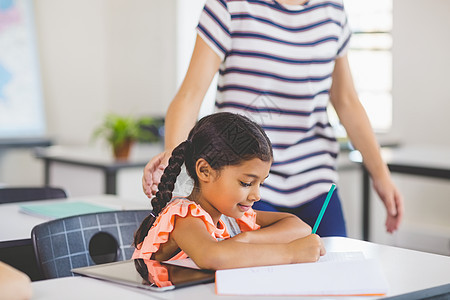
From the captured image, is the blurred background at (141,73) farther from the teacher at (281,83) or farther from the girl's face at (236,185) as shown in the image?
the girl's face at (236,185)

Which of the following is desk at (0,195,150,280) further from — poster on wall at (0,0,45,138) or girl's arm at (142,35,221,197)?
poster on wall at (0,0,45,138)

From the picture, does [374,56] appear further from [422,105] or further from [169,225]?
[169,225]

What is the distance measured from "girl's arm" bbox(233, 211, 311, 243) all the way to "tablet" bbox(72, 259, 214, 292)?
138 mm


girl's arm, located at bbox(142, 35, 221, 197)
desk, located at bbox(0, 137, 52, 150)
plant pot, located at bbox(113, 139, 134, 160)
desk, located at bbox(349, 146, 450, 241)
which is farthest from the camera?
desk, located at bbox(0, 137, 52, 150)

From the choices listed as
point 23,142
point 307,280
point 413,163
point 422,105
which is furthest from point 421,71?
point 307,280

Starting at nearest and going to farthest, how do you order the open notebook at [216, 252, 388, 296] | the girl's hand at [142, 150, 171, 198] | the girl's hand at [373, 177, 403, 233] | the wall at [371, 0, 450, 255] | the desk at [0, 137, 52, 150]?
the open notebook at [216, 252, 388, 296] < the girl's hand at [142, 150, 171, 198] < the girl's hand at [373, 177, 403, 233] < the wall at [371, 0, 450, 255] < the desk at [0, 137, 52, 150]

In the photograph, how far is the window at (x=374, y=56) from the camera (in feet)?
16.5

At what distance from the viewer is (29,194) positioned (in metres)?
2.47

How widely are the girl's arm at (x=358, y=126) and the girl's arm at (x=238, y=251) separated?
666mm

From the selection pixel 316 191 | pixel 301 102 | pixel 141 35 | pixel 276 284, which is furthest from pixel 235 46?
pixel 141 35

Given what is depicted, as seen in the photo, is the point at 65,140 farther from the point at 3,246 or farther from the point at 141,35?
the point at 3,246

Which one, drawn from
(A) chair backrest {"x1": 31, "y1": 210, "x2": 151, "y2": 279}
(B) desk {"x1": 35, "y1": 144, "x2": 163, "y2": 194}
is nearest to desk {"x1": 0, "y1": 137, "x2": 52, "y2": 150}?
(B) desk {"x1": 35, "y1": 144, "x2": 163, "y2": 194}

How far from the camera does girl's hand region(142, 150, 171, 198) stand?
145 centimetres

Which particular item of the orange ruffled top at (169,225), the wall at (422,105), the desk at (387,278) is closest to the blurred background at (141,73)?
the wall at (422,105)
